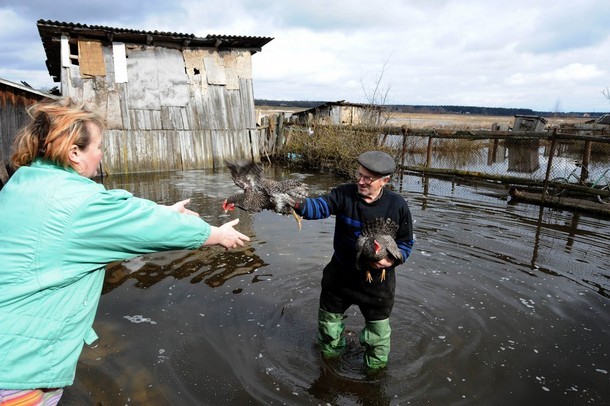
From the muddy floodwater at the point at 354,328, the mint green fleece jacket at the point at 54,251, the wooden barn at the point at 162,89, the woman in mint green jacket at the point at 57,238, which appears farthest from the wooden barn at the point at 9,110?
the mint green fleece jacket at the point at 54,251

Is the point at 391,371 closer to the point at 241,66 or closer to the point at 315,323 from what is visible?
the point at 315,323

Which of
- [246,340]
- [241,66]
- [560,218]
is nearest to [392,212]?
[246,340]

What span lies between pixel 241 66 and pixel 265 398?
57.9ft

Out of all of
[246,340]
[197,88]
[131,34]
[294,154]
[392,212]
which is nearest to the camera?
[392,212]

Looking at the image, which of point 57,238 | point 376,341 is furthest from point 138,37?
point 57,238

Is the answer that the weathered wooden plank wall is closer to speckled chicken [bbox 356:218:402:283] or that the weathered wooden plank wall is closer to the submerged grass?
the submerged grass

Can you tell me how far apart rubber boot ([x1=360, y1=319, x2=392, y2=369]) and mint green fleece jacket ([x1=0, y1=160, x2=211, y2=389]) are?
2.54m

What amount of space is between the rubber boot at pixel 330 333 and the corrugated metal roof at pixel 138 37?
15.4 meters

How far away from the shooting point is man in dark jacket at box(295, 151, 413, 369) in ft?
12.2

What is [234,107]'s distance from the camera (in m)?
19.2

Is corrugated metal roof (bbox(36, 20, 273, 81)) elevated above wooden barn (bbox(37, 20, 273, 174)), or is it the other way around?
corrugated metal roof (bbox(36, 20, 273, 81))

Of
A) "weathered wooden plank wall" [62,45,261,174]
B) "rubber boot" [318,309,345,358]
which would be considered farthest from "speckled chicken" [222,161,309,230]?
"weathered wooden plank wall" [62,45,261,174]

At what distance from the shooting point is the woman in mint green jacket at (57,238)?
190 centimetres

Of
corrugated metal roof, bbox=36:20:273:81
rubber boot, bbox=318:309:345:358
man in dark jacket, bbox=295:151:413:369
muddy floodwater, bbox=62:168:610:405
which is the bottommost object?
muddy floodwater, bbox=62:168:610:405
